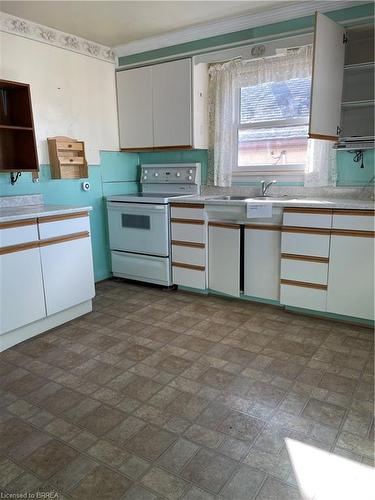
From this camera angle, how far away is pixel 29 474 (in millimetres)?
1520

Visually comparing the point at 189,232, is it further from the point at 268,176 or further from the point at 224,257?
the point at 268,176

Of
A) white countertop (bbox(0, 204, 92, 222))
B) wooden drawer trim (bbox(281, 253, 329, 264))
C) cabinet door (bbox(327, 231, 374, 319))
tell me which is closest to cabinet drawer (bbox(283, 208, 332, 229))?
cabinet door (bbox(327, 231, 374, 319))

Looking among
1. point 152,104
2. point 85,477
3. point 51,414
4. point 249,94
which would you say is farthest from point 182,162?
point 85,477

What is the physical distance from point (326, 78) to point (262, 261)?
1468mm

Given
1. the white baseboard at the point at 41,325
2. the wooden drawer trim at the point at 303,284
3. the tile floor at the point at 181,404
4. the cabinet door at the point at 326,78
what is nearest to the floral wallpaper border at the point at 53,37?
the cabinet door at the point at 326,78

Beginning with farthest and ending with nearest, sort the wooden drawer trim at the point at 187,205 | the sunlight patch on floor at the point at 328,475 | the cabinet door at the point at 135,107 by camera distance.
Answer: the cabinet door at the point at 135,107, the wooden drawer trim at the point at 187,205, the sunlight patch on floor at the point at 328,475

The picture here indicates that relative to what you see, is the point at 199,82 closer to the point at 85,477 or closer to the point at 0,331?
the point at 0,331

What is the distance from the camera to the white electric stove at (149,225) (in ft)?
11.7

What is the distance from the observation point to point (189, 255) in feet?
11.5

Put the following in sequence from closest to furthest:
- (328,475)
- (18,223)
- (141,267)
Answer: (328,475), (18,223), (141,267)

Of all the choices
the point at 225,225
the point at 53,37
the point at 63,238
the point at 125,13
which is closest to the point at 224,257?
the point at 225,225

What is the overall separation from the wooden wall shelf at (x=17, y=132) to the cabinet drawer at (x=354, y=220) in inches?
92.1

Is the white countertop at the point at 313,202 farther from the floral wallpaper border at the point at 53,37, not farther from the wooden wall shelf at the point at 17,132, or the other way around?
the floral wallpaper border at the point at 53,37

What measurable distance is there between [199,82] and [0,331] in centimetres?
280
